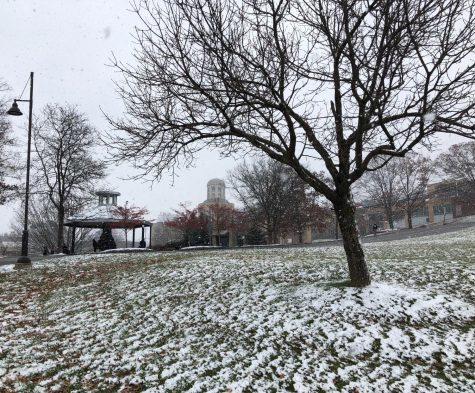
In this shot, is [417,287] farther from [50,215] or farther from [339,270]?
[50,215]

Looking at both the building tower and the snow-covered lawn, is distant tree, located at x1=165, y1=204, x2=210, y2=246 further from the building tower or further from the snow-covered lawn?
the building tower

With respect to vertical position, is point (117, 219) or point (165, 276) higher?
point (117, 219)

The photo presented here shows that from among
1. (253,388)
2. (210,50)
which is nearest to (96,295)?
(253,388)

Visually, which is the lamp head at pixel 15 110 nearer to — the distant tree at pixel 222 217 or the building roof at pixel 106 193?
the building roof at pixel 106 193

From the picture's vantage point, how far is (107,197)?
31.7m

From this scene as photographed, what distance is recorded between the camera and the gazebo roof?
25.9 m

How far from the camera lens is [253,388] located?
15.3ft

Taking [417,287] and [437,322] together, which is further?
[417,287]

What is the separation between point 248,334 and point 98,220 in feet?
73.9

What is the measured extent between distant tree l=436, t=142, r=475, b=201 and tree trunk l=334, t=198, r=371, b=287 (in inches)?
2065

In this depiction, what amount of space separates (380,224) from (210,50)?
218 feet

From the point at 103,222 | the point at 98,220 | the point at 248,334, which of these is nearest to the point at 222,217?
the point at 103,222

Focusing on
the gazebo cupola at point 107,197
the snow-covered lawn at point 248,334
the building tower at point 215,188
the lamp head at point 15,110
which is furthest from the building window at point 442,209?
the lamp head at point 15,110

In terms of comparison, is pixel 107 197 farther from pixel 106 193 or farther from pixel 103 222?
pixel 103 222
